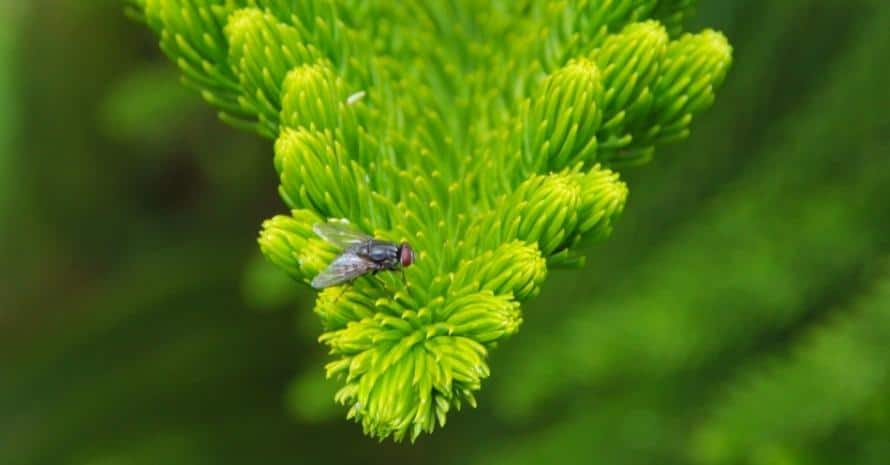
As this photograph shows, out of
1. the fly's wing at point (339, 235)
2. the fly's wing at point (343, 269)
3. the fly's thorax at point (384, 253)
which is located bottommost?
the fly's wing at point (343, 269)

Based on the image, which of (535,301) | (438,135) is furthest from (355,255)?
(535,301)

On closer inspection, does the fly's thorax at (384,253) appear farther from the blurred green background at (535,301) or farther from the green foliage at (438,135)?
the blurred green background at (535,301)

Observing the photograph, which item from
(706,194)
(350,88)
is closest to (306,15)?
(350,88)

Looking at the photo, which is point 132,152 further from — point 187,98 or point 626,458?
point 626,458

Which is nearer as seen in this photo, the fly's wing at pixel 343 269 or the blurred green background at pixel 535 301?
the fly's wing at pixel 343 269

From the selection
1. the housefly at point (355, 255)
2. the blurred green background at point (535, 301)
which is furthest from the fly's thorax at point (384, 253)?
the blurred green background at point (535, 301)

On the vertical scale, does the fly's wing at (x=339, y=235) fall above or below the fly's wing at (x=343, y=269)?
above

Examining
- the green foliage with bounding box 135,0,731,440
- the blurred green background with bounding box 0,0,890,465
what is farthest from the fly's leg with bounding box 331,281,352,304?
the blurred green background with bounding box 0,0,890,465

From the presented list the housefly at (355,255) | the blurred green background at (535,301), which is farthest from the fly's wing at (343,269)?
the blurred green background at (535,301)
